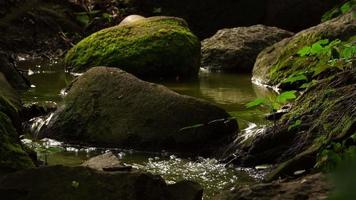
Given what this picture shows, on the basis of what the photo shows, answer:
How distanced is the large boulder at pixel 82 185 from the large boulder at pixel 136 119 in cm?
209

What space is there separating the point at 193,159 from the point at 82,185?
2213 mm

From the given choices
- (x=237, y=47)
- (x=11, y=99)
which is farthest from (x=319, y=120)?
(x=237, y=47)

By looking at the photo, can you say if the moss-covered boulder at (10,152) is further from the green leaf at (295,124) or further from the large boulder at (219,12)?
the large boulder at (219,12)

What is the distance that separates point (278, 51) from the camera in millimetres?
10320

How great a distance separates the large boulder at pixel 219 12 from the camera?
1551 centimetres

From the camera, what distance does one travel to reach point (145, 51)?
10188 millimetres

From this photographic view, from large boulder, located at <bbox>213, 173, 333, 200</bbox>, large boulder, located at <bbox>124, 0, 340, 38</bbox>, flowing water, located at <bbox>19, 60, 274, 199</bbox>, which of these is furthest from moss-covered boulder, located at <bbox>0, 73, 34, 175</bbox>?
large boulder, located at <bbox>124, 0, 340, 38</bbox>

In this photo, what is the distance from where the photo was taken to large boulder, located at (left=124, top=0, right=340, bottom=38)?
15.5m

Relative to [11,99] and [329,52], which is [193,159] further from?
[11,99]

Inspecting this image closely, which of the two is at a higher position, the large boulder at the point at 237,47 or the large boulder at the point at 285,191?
the large boulder at the point at 285,191

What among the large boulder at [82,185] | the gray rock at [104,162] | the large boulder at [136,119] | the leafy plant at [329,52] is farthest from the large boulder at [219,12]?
the large boulder at [82,185]

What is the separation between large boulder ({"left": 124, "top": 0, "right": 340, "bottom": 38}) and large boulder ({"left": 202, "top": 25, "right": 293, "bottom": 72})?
320 cm

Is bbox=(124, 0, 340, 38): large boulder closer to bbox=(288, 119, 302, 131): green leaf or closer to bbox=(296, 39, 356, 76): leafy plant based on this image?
bbox=(288, 119, 302, 131): green leaf

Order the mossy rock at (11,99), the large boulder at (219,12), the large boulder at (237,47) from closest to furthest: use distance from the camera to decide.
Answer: the mossy rock at (11,99)
the large boulder at (237,47)
the large boulder at (219,12)
